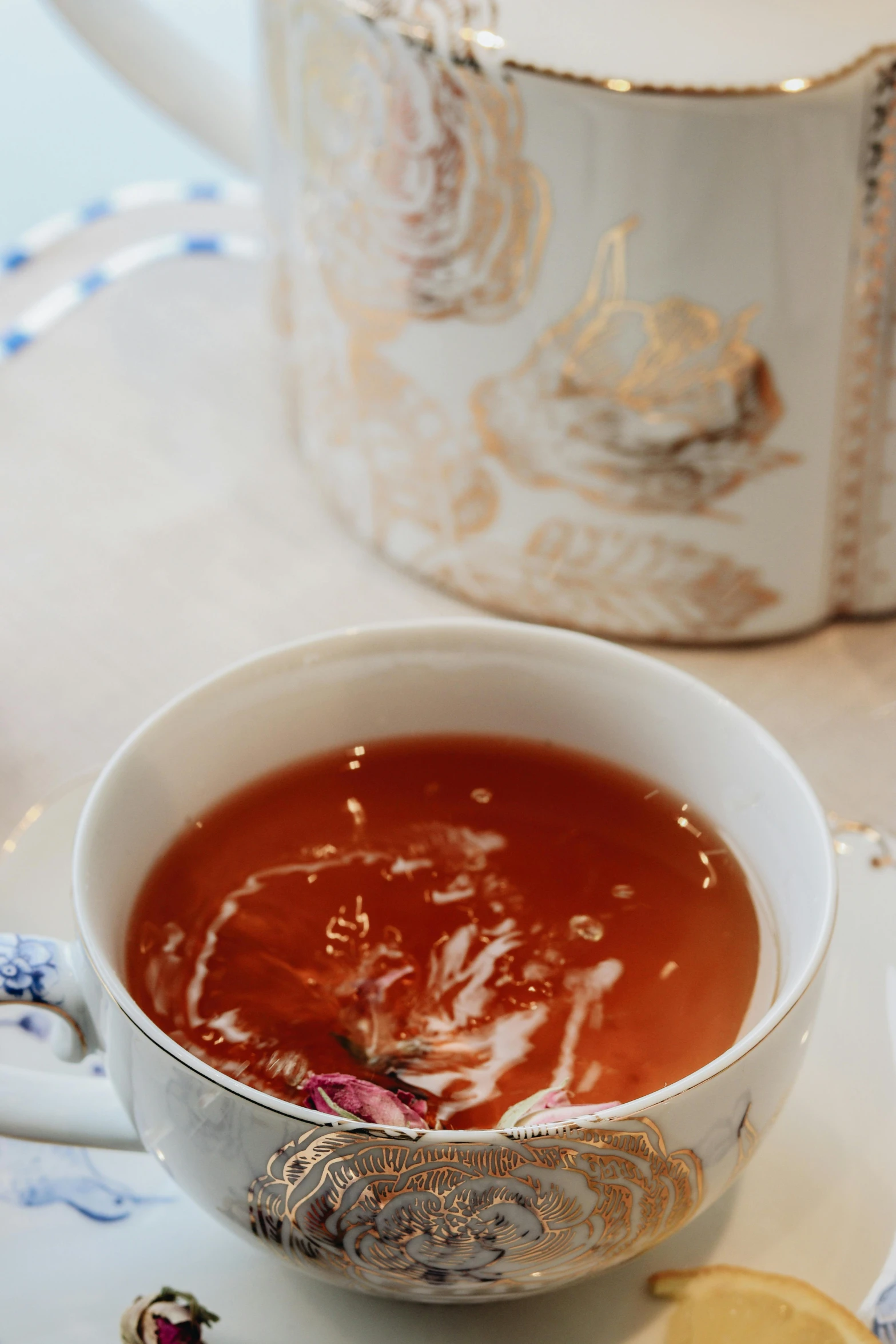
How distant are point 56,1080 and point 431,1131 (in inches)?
4.5

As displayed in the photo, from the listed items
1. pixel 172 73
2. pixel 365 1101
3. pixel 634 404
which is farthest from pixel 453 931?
pixel 172 73

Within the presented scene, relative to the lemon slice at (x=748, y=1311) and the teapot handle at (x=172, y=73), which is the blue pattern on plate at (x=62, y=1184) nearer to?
the lemon slice at (x=748, y=1311)

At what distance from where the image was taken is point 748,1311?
1.08 ft

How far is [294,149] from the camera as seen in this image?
1.88 ft

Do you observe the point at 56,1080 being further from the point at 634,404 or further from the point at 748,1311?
the point at 634,404

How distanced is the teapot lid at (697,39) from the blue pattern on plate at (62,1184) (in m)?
0.36

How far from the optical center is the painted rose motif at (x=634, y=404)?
20.4 inches

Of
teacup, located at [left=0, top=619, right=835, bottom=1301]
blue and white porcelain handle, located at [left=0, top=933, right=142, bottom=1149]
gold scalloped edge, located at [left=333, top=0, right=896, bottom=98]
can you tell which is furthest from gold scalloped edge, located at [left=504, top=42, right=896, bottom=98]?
blue and white porcelain handle, located at [left=0, top=933, right=142, bottom=1149]

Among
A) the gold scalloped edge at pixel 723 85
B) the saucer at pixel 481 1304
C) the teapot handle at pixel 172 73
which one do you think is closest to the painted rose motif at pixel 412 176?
the gold scalloped edge at pixel 723 85

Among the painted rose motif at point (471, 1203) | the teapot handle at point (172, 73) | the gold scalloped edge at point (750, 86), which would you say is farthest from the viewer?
the teapot handle at point (172, 73)

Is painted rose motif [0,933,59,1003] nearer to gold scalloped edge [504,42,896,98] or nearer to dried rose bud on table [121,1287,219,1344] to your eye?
dried rose bud on table [121,1287,219,1344]

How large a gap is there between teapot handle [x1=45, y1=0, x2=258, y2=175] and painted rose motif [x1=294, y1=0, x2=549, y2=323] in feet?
0.42

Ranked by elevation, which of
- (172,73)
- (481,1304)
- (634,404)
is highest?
(172,73)

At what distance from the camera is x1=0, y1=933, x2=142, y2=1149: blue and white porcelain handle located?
33 centimetres
